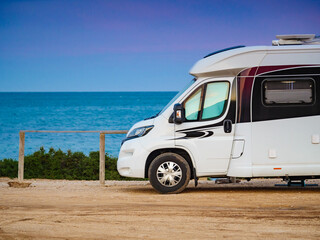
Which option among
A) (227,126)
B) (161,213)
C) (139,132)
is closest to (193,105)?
(227,126)

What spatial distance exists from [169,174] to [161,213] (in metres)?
2.27

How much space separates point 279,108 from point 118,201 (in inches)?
136

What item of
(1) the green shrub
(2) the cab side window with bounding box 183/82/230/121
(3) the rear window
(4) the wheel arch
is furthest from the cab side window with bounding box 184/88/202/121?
(1) the green shrub

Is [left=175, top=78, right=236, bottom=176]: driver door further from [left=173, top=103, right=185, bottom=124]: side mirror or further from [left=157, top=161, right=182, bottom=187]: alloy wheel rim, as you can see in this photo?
[left=157, top=161, right=182, bottom=187]: alloy wheel rim

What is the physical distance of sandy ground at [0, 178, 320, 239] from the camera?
7.55m

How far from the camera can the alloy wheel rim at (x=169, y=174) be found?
36.6ft

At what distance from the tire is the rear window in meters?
2.03

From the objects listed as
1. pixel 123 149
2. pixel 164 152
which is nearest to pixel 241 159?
pixel 164 152

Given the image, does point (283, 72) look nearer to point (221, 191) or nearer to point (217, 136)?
point (217, 136)

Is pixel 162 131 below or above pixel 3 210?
above

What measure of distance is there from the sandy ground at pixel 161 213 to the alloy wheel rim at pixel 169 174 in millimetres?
314

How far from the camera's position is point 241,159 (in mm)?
10992

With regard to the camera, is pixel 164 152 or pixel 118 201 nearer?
pixel 118 201

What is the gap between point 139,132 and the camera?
1147cm
